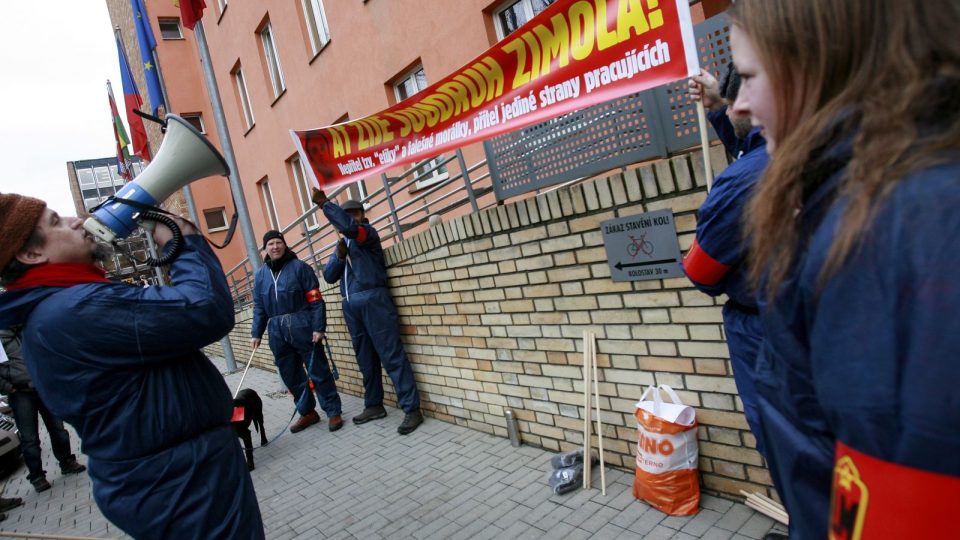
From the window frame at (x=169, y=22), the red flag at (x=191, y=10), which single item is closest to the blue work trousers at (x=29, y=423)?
the red flag at (x=191, y=10)

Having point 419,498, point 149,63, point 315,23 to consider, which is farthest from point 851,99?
point 149,63

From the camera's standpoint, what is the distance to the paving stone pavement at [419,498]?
118 inches

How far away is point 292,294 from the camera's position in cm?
Result: 599

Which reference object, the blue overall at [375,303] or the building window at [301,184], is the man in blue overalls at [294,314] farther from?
the building window at [301,184]

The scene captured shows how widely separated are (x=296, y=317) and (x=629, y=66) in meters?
4.60

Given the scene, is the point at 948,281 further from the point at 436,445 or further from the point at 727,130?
the point at 436,445

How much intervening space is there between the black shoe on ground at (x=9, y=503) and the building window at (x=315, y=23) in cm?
821

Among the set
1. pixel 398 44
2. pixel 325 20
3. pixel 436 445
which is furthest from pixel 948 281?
pixel 325 20

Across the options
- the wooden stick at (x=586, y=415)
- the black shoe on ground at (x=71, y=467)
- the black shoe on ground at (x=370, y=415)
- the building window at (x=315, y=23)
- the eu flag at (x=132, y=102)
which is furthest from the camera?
the eu flag at (x=132, y=102)

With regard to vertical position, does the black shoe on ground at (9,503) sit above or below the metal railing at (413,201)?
below

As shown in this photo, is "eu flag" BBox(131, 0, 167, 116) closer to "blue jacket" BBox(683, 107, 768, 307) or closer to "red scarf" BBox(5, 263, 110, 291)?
"red scarf" BBox(5, 263, 110, 291)

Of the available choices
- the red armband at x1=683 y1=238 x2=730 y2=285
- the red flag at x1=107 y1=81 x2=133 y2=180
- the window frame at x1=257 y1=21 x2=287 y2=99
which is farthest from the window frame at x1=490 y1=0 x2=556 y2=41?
the red flag at x1=107 y1=81 x2=133 y2=180

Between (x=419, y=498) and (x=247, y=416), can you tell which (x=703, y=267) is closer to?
(x=419, y=498)

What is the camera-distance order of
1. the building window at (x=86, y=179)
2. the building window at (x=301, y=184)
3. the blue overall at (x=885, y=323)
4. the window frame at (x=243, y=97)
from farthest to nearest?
the building window at (x=86, y=179) < the window frame at (x=243, y=97) < the building window at (x=301, y=184) < the blue overall at (x=885, y=323)
